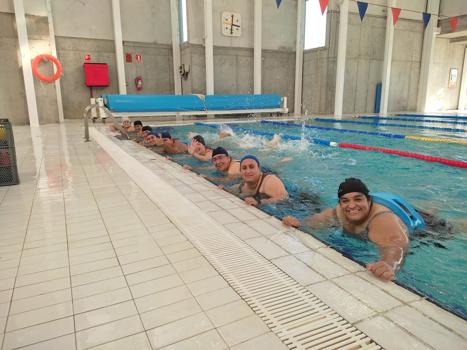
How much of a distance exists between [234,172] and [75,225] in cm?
264

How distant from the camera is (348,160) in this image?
6.38 m

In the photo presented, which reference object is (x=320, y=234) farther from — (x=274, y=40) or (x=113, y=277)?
(x=274, y=40)

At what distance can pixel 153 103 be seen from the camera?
468 inches

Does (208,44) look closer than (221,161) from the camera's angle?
No

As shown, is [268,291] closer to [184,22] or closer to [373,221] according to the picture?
[373,221]

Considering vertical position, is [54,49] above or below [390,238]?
above

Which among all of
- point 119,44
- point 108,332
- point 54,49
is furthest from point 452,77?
point 108,332

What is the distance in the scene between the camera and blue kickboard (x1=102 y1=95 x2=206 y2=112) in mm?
11352

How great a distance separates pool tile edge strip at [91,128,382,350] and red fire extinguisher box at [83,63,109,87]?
459 inches

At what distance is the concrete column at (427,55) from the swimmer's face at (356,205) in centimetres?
1707

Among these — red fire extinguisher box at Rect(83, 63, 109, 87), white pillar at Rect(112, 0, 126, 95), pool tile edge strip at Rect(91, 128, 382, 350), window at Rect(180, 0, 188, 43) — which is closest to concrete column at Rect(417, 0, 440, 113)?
window at Rect(180, 0, 188, 43)

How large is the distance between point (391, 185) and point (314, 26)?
42.6ft

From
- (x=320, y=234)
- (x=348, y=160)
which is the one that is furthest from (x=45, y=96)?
(x=320, y=234)

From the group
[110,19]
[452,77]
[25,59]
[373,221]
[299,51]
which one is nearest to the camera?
[373,221]
